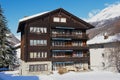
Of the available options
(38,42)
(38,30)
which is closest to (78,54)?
(38,42)

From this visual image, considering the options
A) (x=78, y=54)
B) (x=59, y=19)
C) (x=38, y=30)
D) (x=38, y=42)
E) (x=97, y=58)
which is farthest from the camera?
(x=97, y=58)

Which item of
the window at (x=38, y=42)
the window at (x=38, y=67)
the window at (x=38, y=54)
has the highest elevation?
the window at (x=38, y=42)

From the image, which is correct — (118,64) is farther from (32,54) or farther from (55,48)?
(32,54)

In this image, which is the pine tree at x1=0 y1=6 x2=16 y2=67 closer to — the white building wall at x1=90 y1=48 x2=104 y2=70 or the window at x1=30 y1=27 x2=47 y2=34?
the window at x1=30 y1=27 x2=47 y2=34

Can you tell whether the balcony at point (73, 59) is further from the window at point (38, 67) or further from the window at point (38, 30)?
the window at point (38, 30)

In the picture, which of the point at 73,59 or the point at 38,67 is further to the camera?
the point at 73,59

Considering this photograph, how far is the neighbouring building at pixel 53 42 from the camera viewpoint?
58194mm

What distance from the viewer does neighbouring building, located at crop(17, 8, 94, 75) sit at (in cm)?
5819

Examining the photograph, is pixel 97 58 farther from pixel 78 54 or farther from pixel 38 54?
pixel 38 54

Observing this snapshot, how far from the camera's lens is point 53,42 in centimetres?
6150

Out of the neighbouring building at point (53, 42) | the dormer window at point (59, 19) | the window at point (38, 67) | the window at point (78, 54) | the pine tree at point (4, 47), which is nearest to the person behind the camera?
the pine tree at point (4, 47)

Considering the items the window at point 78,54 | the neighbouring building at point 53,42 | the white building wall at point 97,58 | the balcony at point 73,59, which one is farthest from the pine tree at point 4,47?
the white building wall at point 97,58

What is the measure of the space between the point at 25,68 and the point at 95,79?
65.1 feet

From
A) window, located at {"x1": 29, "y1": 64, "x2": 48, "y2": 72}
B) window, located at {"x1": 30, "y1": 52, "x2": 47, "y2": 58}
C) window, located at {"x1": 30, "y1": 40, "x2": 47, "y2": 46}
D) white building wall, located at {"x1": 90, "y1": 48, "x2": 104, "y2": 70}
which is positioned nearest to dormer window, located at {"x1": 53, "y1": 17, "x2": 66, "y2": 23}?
window, located at {"x1": 30, "y1": 40, "x2": 47, "y2": 46}
